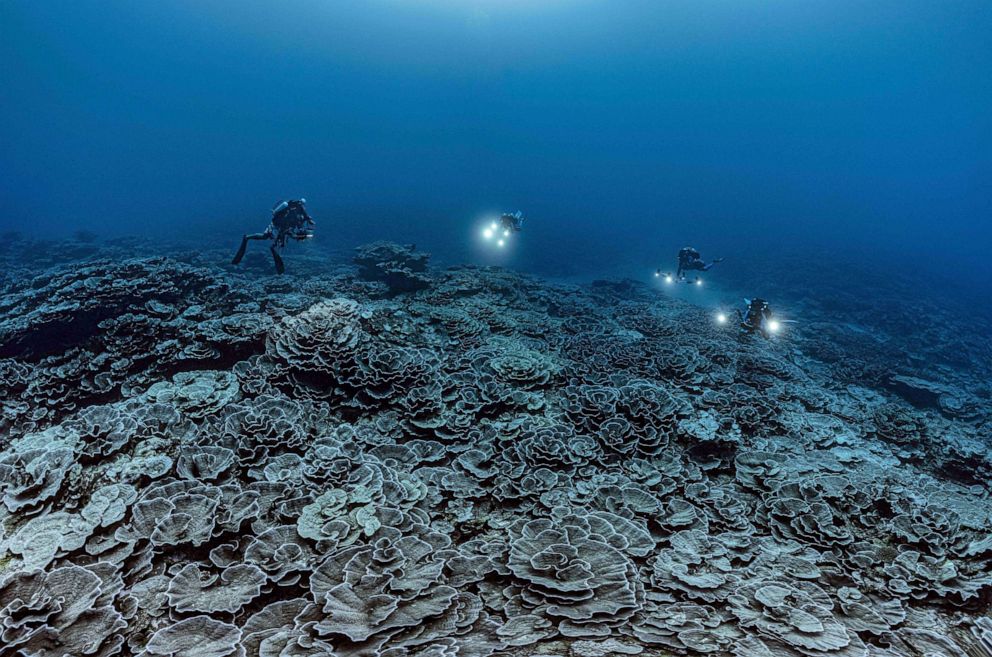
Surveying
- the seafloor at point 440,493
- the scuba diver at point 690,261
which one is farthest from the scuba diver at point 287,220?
the scuba diver at point 690,261

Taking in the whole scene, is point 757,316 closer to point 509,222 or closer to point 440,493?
point 509,222

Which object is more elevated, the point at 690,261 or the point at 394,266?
the point at 690,261

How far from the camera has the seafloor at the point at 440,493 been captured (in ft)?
10.2

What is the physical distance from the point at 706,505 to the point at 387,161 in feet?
645

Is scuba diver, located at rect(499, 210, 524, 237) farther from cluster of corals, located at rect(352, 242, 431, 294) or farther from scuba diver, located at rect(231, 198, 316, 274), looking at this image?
scuba diver, located at rect(231, 198, 316, 274)

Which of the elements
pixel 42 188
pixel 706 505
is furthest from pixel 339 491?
pixel 42 188

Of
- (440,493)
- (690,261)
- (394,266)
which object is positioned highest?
(690,261)

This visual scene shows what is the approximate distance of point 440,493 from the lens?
509cm

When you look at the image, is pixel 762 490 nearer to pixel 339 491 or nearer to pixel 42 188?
pixel 339 491

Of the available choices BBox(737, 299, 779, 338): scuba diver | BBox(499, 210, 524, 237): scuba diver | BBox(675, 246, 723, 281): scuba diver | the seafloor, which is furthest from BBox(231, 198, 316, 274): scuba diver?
BBox(737, 299, 779, 338): scuba diver

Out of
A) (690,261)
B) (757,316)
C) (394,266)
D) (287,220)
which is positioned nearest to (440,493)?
(287,220)

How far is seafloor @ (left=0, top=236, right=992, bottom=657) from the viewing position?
3.12 metres

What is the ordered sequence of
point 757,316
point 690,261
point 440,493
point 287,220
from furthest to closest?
→ point 690,261 → point 757,316 → point 287,220 → point 440,493

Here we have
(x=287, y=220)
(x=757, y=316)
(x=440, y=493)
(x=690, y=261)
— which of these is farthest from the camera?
(x=690, y=261)
